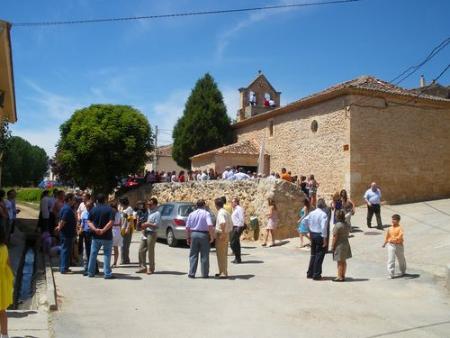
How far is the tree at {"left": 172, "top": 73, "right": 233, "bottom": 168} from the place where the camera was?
35.5 metres

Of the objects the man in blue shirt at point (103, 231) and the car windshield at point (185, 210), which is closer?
the man in blue shirt at point (103, 231)

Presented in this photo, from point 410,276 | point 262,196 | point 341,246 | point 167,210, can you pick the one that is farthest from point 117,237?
point 262,196

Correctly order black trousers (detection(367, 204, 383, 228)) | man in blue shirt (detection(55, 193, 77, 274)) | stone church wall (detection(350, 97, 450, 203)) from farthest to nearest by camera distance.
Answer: stone church wall (detection(350, 97, 450, 203)), black trousers (detection(367, 204, 383, 228)), man in blue shirt (detection(55, 193, 77, 274))

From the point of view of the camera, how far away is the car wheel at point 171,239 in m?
16.5

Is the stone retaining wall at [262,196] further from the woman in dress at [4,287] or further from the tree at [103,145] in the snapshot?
the woman in dress at [4,287]

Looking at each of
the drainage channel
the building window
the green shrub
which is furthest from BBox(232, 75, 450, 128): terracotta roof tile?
the green shrub

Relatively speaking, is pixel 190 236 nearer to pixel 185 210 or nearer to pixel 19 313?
pixel 19 313

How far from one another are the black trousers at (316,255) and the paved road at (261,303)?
28cm

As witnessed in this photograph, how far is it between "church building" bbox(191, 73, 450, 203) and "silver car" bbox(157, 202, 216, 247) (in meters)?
7.70

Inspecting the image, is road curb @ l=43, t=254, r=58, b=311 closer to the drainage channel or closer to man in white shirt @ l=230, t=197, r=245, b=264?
the drainage channel

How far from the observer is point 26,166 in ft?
244

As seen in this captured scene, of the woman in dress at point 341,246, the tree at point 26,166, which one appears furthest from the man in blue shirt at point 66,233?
the tree at point 26,166

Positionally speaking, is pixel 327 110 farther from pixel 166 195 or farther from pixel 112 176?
pixel 112 176

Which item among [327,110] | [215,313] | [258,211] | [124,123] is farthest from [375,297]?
[124,123]
